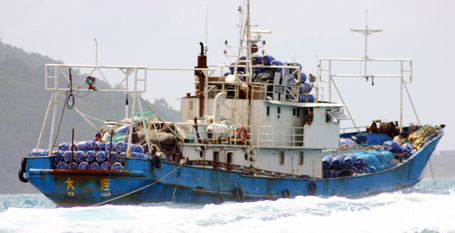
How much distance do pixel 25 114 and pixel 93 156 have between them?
322 ft

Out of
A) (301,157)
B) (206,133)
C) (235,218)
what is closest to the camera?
(235,218)

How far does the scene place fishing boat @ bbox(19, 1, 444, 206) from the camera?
3216 cm

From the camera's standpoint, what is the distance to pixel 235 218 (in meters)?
→ 30.5

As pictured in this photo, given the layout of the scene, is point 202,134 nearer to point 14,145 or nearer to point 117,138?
point 117,138

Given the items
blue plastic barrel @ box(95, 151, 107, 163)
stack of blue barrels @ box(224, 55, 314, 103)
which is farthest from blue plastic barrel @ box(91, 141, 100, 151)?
stack of blue barrels @ box(224, 55, 314, 103)

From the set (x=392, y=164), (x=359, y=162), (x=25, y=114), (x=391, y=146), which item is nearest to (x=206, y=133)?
(x=359, y=162)

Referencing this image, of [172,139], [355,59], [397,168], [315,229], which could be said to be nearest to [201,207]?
[172,139]

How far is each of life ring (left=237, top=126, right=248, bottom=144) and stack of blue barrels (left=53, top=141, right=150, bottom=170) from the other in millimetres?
5729

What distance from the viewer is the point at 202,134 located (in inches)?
1421

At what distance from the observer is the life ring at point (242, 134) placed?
Result: 1460 inches

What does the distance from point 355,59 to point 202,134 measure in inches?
638

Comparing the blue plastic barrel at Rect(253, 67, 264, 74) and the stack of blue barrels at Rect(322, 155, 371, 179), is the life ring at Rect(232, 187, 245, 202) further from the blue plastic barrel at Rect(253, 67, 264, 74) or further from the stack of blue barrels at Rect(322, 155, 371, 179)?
the stack of blue barrels at Rect(322, 155, 371, 179)

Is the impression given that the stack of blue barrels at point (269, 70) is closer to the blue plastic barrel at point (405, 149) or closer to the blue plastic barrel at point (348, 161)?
the blue plastic barrel at point (348, 161)

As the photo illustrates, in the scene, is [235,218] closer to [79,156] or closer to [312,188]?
[79,156]
